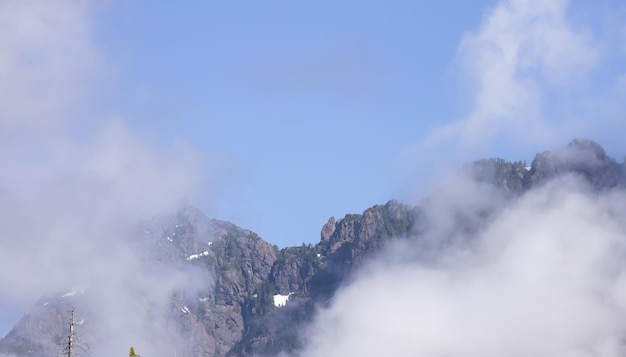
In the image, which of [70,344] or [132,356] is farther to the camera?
[132,356]

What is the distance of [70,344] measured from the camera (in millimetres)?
83625

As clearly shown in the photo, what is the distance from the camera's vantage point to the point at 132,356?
97.5 metres

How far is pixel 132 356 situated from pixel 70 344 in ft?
46.7
